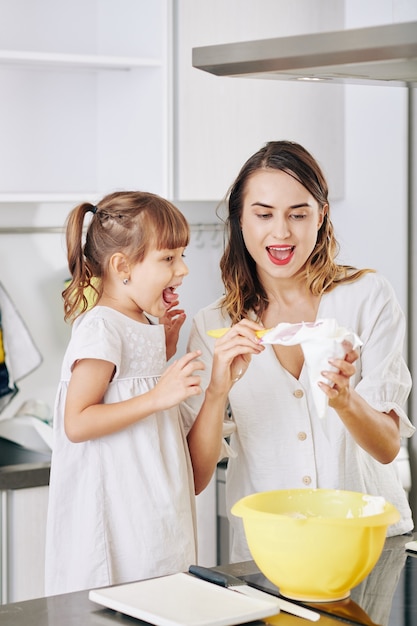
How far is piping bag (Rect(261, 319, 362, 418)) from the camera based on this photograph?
5.23ft

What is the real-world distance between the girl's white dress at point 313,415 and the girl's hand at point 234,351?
0.62 ft

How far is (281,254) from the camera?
1985 mm

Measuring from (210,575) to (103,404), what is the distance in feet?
1.21

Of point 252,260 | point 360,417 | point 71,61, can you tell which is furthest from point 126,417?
point 71,61

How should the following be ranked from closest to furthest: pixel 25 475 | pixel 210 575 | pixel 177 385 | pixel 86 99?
pixel 210 575 → pixel 177 385 → pixel 25 475 → pixel 86 99

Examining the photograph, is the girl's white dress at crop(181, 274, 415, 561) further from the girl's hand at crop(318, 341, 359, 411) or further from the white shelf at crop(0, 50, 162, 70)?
the white shelf at crop(0, 50, 162, 70)

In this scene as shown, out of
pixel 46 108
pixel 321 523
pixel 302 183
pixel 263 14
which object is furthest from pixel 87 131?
pixel 321 523

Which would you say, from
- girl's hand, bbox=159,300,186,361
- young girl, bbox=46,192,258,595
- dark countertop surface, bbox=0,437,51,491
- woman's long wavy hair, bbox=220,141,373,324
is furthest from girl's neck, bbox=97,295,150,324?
dark countertop surface, bbox=0,437,51,491

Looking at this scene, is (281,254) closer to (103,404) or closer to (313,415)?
(313,415)

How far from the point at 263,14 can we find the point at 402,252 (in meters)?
0.83

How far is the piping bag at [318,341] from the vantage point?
159cm

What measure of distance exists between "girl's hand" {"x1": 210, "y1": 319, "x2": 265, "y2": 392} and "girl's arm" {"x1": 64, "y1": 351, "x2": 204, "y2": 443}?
5 centimetres

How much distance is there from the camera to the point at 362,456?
203cm

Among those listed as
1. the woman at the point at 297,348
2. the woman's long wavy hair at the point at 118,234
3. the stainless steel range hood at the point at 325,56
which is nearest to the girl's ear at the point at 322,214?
the woman at the point at 297,348
